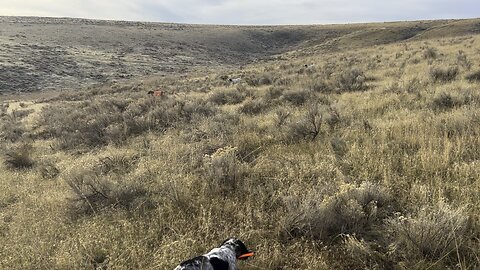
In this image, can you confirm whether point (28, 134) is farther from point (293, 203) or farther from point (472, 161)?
point (472, 161)

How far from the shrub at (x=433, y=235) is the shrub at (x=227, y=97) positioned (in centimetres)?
939

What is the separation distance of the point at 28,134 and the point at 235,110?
20.9 ft

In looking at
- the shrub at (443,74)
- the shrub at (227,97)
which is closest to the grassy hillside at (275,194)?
the shrub at (443,74)

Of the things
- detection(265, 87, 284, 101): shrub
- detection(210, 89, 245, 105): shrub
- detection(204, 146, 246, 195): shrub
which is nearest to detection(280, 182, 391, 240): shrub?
detection(204, 146, 246, 195): shrub

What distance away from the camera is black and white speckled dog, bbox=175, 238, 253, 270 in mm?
2730

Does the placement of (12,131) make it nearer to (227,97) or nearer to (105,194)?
(227,97)

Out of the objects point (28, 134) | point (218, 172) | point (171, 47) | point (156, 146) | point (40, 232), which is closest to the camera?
point (40, 232)

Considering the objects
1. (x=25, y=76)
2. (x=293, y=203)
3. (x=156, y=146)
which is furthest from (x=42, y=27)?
(x=293, y=203)

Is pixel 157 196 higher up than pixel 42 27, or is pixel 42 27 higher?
pixel 42 27

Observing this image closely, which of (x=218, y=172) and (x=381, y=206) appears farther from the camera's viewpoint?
A: (x=218, y=172)

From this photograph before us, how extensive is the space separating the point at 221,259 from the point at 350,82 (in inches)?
416

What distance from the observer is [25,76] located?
116 ft

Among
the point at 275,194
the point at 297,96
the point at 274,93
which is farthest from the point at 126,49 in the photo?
the point at 275,194

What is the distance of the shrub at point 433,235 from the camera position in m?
3.31
